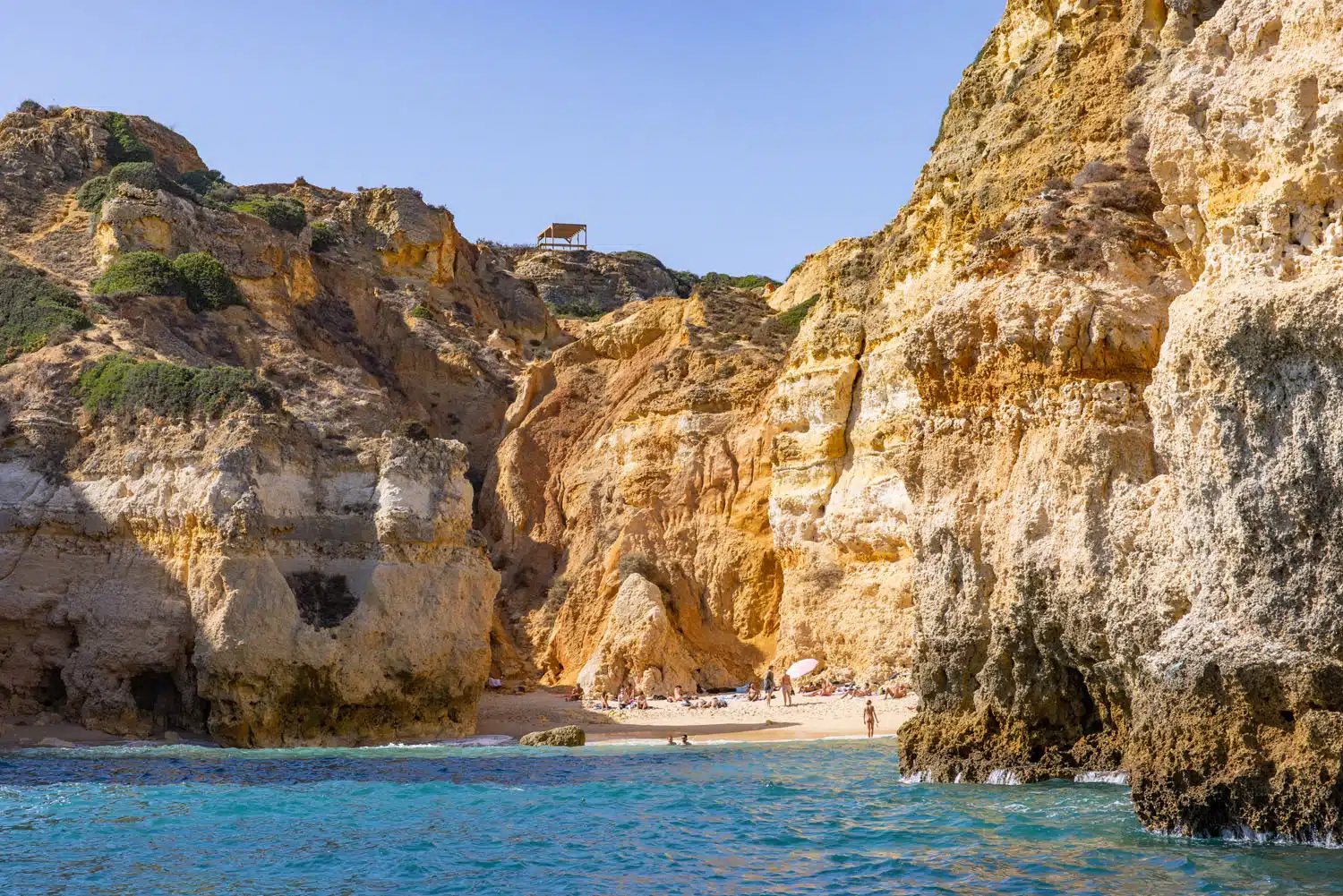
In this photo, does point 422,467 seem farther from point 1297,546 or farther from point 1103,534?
point 1297,546

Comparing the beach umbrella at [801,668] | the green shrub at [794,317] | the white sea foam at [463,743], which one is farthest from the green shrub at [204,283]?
the beach umbrella at [801,668]

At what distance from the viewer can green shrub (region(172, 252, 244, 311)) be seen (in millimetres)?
34156

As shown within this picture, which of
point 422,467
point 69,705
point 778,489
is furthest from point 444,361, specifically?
point 69,705

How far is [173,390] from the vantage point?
2620 cm

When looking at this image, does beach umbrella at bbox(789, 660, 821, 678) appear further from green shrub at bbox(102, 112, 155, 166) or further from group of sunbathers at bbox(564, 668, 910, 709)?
green shrub at bbox(102, 112, 155, 166)

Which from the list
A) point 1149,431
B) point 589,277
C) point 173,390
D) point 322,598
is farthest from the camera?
point 589,277

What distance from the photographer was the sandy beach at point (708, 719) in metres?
25.8

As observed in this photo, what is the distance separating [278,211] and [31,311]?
18476mm

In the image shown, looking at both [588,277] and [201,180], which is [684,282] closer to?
[588,277]

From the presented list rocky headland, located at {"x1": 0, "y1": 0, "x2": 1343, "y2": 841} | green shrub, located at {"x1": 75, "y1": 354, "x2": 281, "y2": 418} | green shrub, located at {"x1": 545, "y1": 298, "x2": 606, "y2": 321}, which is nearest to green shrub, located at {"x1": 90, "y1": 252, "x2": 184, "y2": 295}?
rocky headland, located at {"x1": 0, "y1": 0, "x2": 1343, "y2": 841}

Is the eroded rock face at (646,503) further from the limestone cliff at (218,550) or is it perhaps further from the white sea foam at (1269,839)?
the white sea foam at (1269,839)

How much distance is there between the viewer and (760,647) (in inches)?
1298

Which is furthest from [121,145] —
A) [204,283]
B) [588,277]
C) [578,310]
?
[588,277]

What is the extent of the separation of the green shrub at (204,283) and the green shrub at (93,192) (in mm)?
4475
